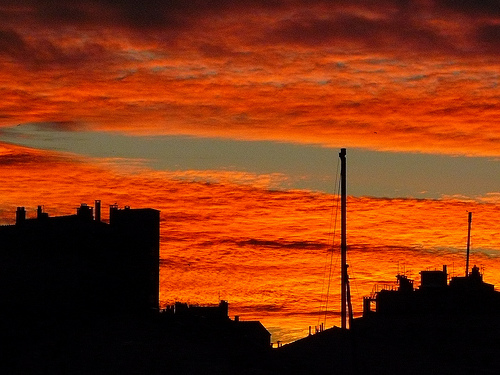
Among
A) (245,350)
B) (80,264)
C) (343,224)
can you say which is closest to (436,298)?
(245,350)

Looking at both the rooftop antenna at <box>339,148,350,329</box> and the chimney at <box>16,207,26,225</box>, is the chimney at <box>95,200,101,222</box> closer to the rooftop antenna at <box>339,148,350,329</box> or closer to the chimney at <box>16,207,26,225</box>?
the chimney at <box>16,207,26,225</box>

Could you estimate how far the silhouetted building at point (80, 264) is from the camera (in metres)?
68.6

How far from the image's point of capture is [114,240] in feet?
256

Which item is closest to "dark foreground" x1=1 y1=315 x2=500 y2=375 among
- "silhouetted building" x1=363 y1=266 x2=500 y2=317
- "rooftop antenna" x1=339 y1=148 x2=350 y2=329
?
"rooftop antenna" x1=339 y1=148 x2=350 y2=329

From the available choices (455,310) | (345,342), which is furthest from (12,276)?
(455,310)

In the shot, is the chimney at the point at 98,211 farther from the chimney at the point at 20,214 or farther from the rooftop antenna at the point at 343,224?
the rooftop antenna at the point at 343,224

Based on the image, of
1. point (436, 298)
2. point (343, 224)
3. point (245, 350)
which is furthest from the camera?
point (436, 298)

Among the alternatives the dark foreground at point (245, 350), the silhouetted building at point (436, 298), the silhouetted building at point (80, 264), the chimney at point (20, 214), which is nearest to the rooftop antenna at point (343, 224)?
the dark foreground at point (245, 350)

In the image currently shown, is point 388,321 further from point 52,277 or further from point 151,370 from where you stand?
point 52,277

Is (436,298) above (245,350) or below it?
above

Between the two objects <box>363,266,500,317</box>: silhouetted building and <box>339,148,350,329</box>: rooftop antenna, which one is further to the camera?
<box>363,266,500,317</box>: silhouetted building

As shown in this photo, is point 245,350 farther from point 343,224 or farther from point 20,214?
point 20,214

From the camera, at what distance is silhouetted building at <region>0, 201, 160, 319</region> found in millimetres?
68562

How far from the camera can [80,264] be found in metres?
73.7
